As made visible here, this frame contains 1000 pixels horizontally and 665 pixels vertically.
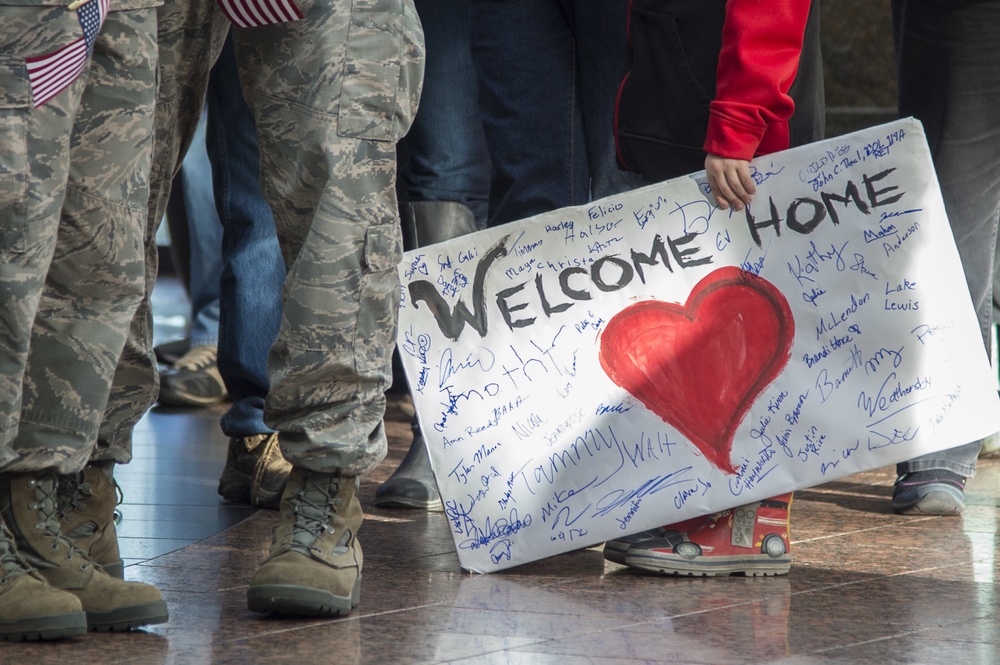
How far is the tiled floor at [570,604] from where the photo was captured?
1758 mm

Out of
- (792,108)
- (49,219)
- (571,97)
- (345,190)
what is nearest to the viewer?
(49,219)

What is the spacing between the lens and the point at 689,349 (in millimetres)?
2301

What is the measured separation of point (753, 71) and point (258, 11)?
780 mm

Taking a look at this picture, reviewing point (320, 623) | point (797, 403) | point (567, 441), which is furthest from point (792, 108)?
point (320, 623)

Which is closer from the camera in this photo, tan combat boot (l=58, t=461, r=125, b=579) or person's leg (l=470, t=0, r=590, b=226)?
tan combat boot (l=58, t=461, r=125, b=579)

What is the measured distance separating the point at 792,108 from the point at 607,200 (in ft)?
1.11

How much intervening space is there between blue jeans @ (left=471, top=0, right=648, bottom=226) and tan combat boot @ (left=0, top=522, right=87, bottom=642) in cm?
127

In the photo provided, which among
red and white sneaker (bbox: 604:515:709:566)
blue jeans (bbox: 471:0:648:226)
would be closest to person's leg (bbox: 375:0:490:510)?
blue jeans (bbox: 471:0:648:226)

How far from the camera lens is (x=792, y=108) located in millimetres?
2195

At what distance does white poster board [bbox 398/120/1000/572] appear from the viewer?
2.26m

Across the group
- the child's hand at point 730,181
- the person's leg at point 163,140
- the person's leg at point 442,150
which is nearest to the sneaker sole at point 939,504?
the child's hand at point 730,181

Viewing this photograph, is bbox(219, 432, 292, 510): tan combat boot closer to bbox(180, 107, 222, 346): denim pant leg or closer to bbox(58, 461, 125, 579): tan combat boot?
bbox(58, 461, 125, 579): tan combat boot

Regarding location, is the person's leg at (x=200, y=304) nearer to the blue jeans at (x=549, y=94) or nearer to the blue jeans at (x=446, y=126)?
the blue jeans at (x=446, y=126)

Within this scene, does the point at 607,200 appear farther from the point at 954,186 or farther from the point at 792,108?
the point at 954,186
